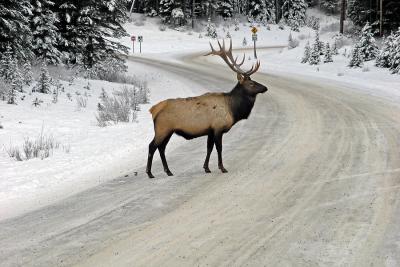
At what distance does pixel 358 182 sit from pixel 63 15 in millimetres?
15459

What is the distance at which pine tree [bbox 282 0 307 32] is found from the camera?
67.1m

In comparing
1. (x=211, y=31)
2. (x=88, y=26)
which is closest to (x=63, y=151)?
(x=88, y=26)

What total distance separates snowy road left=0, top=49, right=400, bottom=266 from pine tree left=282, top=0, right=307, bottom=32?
60.0 m

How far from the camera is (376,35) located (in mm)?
35562

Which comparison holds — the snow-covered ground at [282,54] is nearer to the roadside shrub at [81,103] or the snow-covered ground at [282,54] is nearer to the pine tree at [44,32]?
the roadside shrub at [81,103]

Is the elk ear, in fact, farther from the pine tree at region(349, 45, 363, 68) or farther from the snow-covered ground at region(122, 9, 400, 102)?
the pine tree at region(349, 45, 363, 68)

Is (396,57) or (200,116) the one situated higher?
(396,57)

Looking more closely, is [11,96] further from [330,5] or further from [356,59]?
[330,5]

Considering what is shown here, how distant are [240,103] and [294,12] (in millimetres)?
64358

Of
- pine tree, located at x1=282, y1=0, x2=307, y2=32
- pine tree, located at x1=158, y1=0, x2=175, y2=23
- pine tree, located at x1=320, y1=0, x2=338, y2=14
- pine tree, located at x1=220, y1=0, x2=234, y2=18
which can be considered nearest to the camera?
pine tree, located at x1=158, y1=0, x2=175, y2=23

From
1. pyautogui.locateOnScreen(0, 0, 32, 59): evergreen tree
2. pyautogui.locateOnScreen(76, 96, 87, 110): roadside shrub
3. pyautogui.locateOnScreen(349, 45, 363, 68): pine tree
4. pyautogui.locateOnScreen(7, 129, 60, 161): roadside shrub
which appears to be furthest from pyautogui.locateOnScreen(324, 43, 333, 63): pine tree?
pyautogui.locateOnScreen(7, 129, 60, 161): roadside shrub

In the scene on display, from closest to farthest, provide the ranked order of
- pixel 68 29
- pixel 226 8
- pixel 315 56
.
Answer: pixel 68 29, pixel 315 56, pixel 226 8

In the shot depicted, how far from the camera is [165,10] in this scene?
55781mm

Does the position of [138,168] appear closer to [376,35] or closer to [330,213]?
[330,213]
